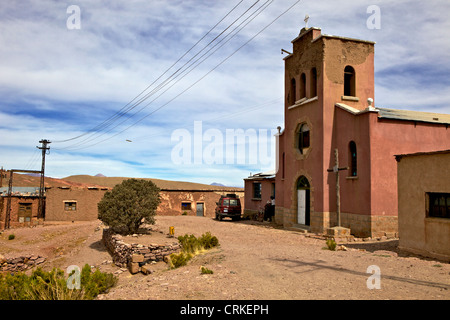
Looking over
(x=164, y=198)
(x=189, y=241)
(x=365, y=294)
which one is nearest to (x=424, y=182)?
(x=365, y=294)

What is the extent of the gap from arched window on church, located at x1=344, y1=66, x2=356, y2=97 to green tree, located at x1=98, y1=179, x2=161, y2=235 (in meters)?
13.6

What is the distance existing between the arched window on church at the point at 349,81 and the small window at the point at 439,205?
1022 centimetres

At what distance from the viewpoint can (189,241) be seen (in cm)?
1466

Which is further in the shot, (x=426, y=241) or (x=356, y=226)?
(x=356, y=226)

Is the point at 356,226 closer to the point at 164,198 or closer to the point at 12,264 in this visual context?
the point at 12,264

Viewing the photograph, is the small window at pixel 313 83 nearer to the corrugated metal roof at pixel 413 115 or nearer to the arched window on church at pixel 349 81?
the arched window on church at pixel 349 81

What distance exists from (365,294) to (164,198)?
31.1 meters

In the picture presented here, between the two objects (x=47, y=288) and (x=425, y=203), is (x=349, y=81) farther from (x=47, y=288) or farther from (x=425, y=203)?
(x=47, y=288)

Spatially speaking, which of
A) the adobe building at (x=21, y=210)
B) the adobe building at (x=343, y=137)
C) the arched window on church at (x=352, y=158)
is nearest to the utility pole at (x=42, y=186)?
the adobe building at (x=21, y=210)

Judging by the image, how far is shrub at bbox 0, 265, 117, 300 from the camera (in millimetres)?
7570

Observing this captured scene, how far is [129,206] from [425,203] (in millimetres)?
13565

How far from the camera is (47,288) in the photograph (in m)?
8.20

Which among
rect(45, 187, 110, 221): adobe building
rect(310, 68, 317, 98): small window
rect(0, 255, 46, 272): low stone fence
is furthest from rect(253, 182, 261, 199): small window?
rect(0, 255, 46, 272): low stone fence

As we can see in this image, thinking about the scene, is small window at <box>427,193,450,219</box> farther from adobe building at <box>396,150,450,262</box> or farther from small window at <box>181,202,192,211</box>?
small window at <box>181,202,192,211</box>
